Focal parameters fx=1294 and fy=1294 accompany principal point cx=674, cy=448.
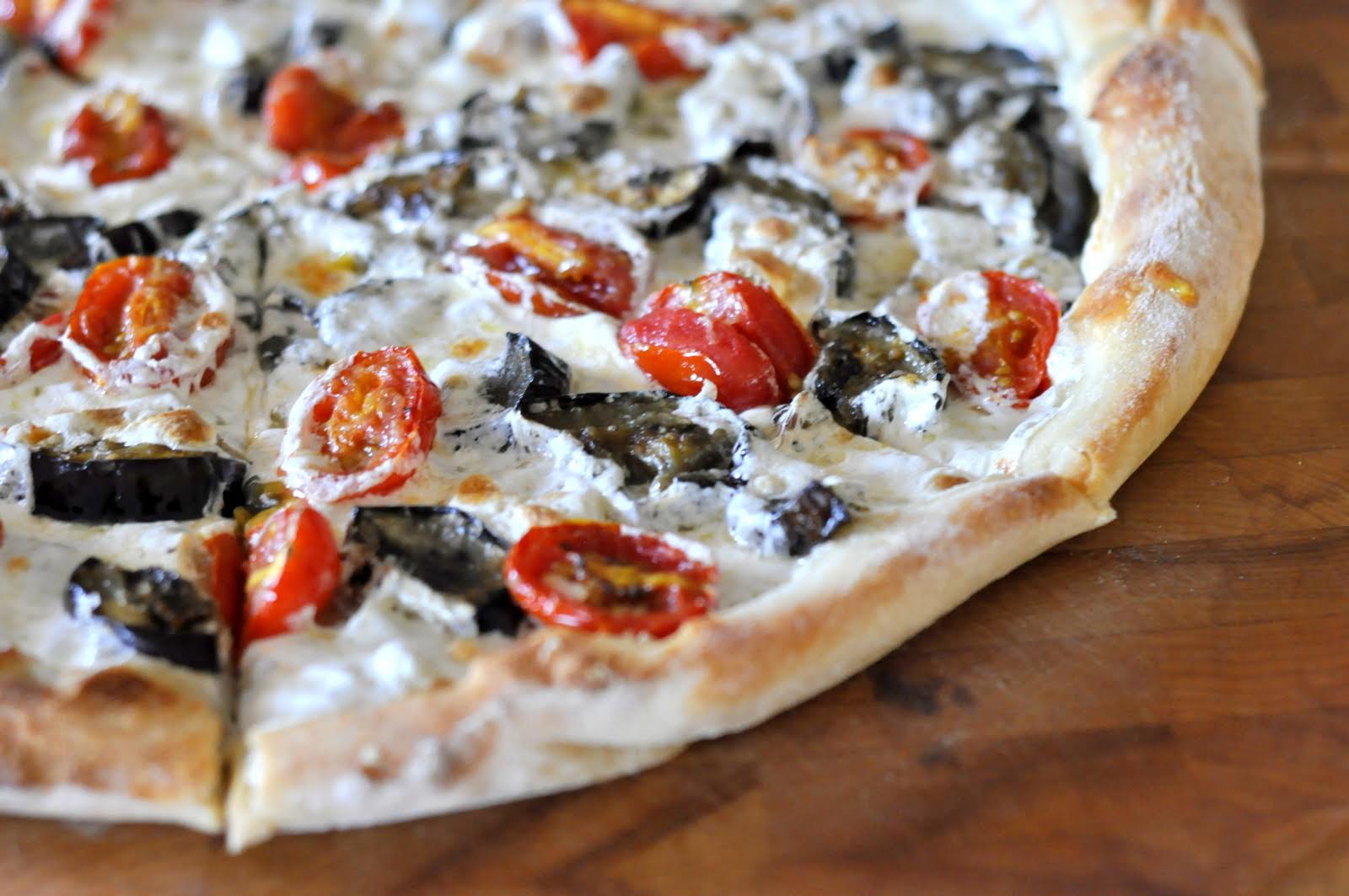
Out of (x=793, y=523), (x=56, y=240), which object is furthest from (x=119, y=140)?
(x=793, y=523)

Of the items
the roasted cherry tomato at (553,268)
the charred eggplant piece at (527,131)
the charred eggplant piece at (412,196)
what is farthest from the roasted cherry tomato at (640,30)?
the roasted cherry tomato at (553,268)

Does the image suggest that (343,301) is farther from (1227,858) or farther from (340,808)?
(1227,858)

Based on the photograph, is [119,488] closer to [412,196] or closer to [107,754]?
[107,754]

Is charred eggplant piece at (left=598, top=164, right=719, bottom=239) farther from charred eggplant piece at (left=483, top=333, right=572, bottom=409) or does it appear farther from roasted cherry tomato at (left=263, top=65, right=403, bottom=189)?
roasted cherry tomato at (left=263, top=65, right=403, bottom=189)

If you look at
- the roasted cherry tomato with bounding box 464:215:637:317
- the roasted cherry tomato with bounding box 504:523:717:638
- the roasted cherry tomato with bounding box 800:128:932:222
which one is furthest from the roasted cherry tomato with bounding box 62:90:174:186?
the roasted cherry tomato with bounding box 504:523:717:638

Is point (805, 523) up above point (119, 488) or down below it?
above

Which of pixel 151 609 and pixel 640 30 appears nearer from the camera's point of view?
pixel 151 609

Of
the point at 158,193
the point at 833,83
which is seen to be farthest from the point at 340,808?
the point at 833,83
